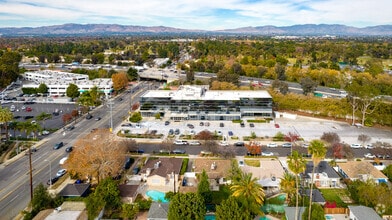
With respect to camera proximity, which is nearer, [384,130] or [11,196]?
[11,196]

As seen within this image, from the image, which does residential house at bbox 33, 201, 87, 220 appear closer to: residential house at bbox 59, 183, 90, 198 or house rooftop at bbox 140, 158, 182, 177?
residential house at bbox 59, 183, 90, 198

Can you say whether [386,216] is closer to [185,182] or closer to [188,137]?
[185,182]

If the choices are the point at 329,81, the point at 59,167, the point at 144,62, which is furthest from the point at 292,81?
the point at 59,167

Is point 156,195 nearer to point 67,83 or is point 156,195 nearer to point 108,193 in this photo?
point 108,193

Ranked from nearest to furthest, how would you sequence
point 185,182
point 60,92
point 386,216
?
1. point 386,216
2. point 185,182
3. point 60,92

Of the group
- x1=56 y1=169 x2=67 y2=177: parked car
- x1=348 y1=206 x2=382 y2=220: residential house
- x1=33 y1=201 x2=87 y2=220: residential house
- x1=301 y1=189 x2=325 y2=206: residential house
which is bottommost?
x1=56 y1=169 x2=67 y2=177: parked car

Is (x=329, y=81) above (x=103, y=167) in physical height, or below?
above

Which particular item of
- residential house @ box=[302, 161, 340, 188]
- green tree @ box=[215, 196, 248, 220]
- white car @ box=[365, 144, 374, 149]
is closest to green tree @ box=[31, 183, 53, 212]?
green tree @ box=[215, 196, 248, 220]
